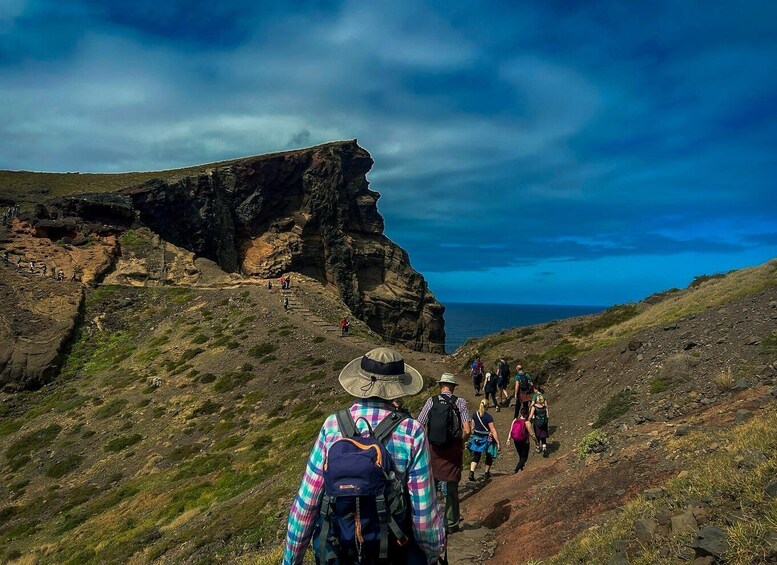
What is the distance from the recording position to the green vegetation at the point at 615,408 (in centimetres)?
1439

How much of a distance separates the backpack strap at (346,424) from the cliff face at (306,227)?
66.8 m

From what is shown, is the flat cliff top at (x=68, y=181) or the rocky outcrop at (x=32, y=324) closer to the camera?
the rocky outcrop at (x=32, y=324)

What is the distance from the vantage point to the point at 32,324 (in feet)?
134

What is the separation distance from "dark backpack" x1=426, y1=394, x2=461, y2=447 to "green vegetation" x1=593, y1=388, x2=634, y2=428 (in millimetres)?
8303

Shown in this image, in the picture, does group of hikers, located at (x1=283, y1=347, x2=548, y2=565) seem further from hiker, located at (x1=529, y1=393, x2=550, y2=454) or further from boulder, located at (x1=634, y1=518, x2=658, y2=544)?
hiker, located at (x1=529, y1=393, x2=550, y2=454)

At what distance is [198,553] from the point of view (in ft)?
40.5

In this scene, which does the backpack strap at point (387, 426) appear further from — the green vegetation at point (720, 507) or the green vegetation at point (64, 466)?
the green vegetation at point (64, 466)

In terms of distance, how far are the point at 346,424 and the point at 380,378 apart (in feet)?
1.67

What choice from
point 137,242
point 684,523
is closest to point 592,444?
point 684,523

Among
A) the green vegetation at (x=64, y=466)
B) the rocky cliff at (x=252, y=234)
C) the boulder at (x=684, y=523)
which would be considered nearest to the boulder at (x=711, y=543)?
the boulder at (x=684, y=523)

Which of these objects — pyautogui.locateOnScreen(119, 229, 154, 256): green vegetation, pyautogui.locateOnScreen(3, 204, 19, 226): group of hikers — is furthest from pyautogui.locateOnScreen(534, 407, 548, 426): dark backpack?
pyautogui.locateOnScreen(3, 204, 19, 226): group of hikers

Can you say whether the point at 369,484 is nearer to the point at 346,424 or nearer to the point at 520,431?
the point at 346,424

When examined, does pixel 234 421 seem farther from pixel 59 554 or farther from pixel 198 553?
pixel 198 553

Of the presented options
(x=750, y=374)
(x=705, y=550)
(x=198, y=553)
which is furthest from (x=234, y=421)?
(x=705, y=550)
